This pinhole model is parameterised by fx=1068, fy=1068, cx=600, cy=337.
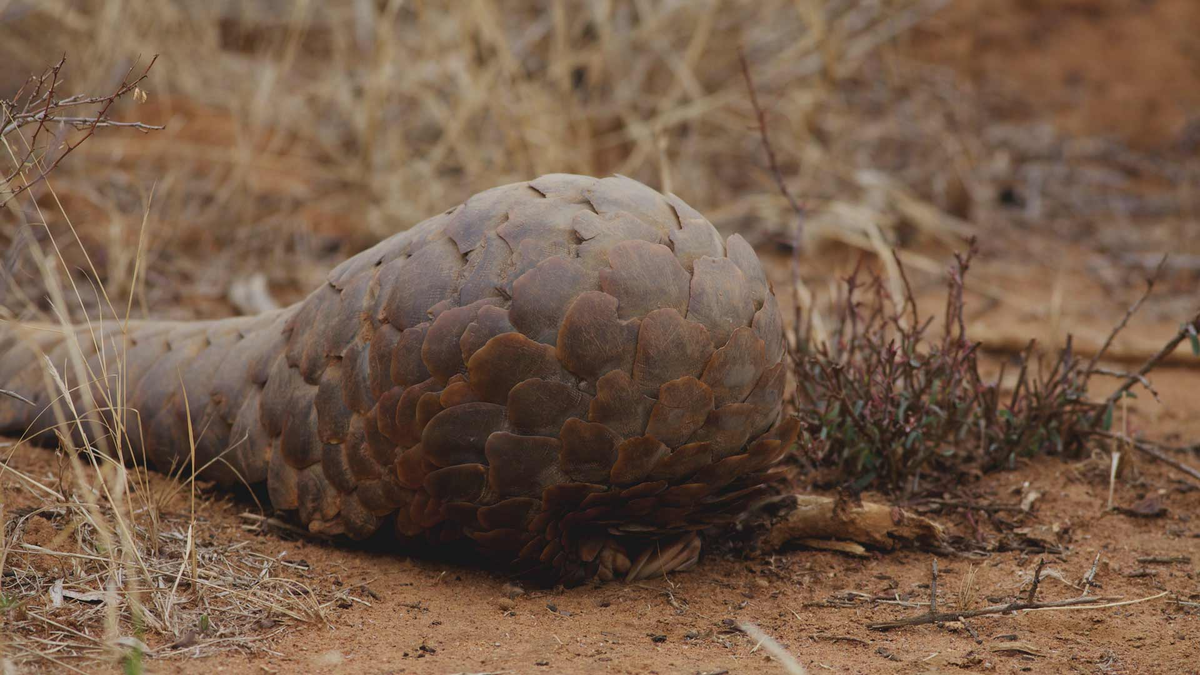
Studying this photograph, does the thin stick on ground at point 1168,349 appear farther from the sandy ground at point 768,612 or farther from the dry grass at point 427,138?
the dry grass at point 427,138

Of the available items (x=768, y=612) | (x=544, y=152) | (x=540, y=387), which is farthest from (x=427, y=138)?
(x=768, y=612)

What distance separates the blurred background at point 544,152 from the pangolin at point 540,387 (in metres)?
1.69

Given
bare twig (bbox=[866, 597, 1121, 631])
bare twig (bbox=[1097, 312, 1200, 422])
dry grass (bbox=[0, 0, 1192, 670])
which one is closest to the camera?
bare twig (bbox=[866, 597, 1121, 631])

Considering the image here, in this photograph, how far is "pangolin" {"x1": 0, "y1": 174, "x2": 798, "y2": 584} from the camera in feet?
6.50

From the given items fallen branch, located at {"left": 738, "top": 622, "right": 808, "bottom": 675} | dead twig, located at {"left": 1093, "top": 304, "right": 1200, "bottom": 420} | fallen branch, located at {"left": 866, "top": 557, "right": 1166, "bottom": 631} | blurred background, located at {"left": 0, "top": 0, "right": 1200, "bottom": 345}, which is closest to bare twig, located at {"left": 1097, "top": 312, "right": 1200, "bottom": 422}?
dead twig, located at {"left": 1093, "top": 304, "right": 1200, "bottom": 420}

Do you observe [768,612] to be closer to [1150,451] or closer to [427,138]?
[1150,451]

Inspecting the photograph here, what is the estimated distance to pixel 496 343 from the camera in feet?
6.43

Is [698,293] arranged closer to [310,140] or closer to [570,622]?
[570,622]

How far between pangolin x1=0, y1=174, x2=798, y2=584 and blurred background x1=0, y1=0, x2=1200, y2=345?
1.69 m

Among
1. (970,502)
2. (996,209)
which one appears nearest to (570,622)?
(970,502)

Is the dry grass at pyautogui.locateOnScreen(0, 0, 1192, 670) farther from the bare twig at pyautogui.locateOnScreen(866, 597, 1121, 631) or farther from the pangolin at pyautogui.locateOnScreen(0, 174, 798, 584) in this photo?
the bare twig at pyautogui.locateOnScreen(866, 597, 1121, 631)

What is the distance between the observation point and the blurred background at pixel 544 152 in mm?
4645

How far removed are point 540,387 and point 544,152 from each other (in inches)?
116

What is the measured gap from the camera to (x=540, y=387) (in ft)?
6.45
